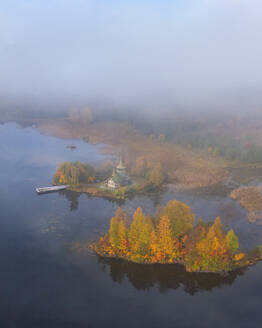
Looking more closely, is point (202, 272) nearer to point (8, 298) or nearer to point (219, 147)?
point (8, 298)

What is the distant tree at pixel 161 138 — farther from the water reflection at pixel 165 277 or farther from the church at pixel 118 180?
the water reflection at pixel 165 277

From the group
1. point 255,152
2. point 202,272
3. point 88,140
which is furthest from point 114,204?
point 88,140

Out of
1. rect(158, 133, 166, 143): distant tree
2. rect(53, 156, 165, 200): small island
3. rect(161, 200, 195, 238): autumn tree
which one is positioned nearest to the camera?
rect(161, 200, 195, 238): autumn tree

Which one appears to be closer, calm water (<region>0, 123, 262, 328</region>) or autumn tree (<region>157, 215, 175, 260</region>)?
calm water (<region>0, 123, 262, 328</region>)

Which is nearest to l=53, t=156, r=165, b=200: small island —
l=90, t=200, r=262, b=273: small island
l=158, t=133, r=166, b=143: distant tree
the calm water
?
the calm water

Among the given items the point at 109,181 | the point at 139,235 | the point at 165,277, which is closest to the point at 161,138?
the point at 109,181

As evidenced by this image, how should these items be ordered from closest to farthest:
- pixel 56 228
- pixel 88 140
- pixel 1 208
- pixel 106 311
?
pixel 106 311 → pixel 56 228 → pixel 1 208 → pixel 88 140

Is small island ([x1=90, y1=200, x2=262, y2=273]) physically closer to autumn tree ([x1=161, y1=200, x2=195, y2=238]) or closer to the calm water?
autumn tree ([x1=161, y1=200, x2=195, y2=238])
